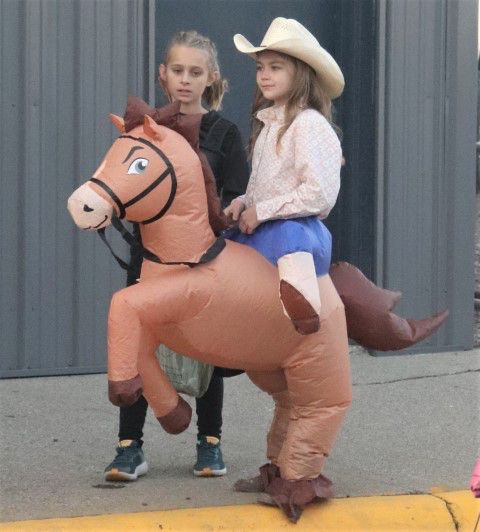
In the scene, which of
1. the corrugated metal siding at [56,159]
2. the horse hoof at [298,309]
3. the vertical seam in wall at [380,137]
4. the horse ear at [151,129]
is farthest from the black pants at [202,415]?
the vertical seam in wall at [380,137]

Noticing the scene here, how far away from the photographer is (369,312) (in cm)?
471

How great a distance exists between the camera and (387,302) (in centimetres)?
473

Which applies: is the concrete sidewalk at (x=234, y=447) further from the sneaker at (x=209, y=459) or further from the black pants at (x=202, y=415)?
the black pants at (x=202, y=415)

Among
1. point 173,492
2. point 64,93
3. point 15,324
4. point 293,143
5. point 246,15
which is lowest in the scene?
point 173,492

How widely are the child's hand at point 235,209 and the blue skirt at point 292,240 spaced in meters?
0.08

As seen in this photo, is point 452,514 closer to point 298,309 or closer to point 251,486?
point 251,486

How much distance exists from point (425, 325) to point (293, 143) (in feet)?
3.03

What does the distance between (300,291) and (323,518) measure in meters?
0.96

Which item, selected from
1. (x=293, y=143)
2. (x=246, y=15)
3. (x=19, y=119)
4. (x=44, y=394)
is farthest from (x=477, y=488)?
(x=246, y=15)

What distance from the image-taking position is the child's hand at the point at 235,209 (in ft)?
15.2

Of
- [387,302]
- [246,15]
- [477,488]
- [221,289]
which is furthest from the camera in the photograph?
[246,15]

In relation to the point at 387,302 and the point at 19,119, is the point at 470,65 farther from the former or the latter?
the point at 387,302

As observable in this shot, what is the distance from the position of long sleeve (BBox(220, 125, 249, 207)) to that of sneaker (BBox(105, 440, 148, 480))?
3.58 ft

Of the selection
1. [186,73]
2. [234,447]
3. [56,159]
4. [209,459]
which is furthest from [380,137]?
[209,459]
